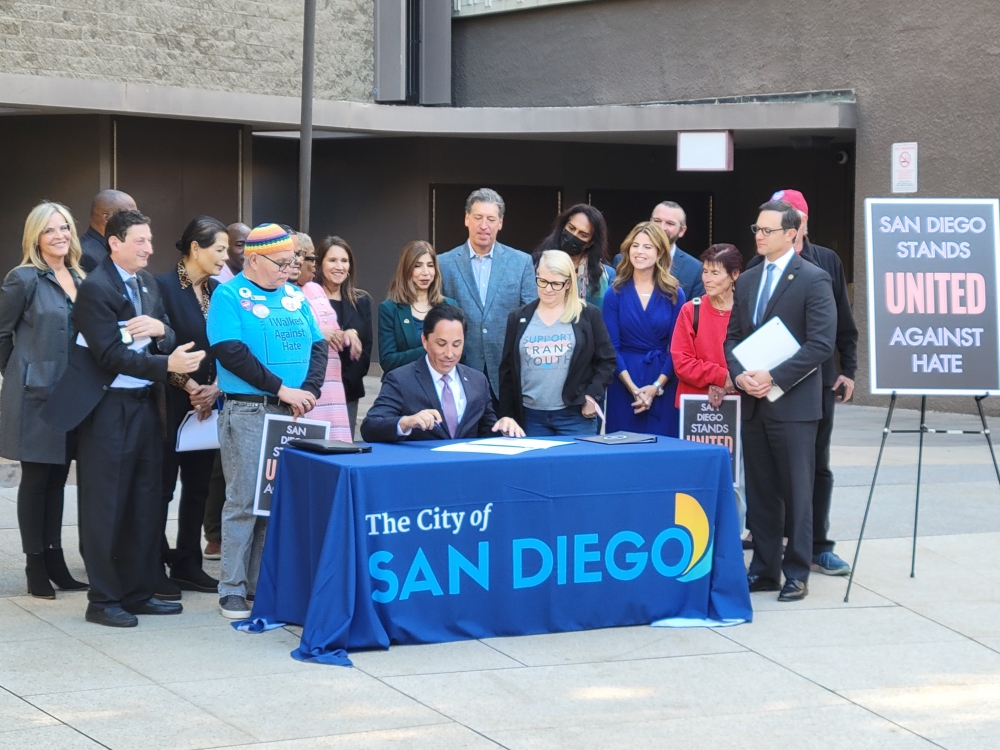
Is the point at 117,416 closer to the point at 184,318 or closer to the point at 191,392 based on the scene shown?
the point at 191,392

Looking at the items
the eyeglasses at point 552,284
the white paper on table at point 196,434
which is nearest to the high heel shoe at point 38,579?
the white paper on table at point 196,434

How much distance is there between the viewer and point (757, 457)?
7.33 meters

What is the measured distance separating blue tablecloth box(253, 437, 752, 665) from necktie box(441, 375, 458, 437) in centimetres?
37

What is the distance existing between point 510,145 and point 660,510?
42.2ft

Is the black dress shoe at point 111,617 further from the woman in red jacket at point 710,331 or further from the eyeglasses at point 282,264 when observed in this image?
the woman in red jacket at point 710,331

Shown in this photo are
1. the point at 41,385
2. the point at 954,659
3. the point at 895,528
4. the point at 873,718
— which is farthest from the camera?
the point at 895,528

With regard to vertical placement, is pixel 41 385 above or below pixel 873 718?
above

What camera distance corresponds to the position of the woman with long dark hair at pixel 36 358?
695 centimetres

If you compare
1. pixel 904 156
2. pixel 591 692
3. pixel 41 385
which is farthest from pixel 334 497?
pixel 904 156

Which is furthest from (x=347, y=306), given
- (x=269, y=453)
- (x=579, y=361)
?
(x=269, y=453)

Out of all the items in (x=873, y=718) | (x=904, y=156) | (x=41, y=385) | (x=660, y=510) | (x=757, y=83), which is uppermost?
(x=757, y=83)

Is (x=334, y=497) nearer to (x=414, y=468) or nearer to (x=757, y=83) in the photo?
(x=414, y=468)

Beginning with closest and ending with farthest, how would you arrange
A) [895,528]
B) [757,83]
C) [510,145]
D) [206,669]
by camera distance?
1. [206,669]
2. [895,528]
3. [757,83]
4. [510,145]

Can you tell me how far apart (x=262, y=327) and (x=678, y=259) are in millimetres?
2951
